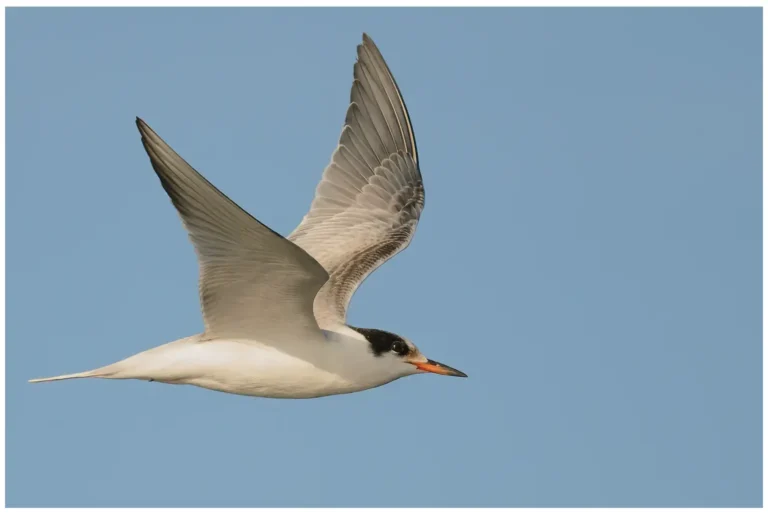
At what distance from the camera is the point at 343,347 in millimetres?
11406

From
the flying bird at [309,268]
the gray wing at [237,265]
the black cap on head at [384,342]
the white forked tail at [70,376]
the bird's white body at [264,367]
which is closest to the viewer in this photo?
the gray wing at [237,265]

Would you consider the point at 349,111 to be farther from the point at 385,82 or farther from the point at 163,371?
the point at 163,371

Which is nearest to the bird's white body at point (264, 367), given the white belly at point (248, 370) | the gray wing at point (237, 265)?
the white belly at point (248, 370)

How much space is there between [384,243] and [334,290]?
123cm

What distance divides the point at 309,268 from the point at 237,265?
581mm

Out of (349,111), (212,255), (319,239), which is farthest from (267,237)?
(349,111)

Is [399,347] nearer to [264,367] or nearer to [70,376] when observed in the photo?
[264,367]

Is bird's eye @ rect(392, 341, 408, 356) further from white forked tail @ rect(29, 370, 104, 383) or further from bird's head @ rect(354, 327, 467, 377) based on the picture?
white forked tail @ rect(29, 370, 104, 383)

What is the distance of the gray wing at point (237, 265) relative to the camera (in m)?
8.91

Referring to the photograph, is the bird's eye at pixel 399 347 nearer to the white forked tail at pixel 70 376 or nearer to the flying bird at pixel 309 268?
the flying bird at pixel 309 268

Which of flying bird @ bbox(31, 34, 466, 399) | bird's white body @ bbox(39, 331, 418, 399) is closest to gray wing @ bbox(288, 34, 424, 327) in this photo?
flying bird @ bbox(31, 34, 466, 399)

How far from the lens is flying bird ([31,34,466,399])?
961cm

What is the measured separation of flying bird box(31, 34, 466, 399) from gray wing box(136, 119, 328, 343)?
0.04 feet

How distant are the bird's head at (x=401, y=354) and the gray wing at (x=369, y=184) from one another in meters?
1.49
